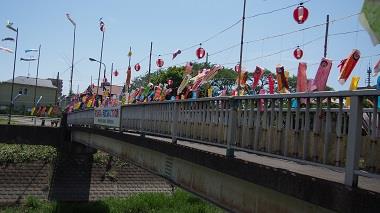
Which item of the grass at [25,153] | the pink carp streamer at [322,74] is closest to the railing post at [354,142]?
the pink carp streamer at [322,74]

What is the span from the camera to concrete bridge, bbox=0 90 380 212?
544 centimetres

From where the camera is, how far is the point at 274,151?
24.2 feet

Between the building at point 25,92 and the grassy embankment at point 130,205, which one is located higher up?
the building at point 25,92

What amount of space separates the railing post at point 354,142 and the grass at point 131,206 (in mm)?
23478

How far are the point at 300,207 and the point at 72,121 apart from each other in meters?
31.2

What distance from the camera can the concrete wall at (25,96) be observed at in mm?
95438

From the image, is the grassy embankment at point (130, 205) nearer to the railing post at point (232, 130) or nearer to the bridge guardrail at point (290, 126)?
the bridge guardrail at point (290, 126)

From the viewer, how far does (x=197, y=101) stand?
10.8m

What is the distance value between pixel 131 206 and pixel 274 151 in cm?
2225

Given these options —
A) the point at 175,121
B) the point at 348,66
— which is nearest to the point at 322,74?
the point at 348,66

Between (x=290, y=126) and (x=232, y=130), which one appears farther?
(x=232, y=130)

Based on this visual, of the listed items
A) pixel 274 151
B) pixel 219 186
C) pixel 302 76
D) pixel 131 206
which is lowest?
pixel 131 206

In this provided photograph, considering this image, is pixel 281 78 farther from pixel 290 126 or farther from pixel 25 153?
pixel 25 153

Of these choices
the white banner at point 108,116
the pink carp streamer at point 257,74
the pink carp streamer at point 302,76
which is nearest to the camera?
the pink carp streamer at point 302,76
